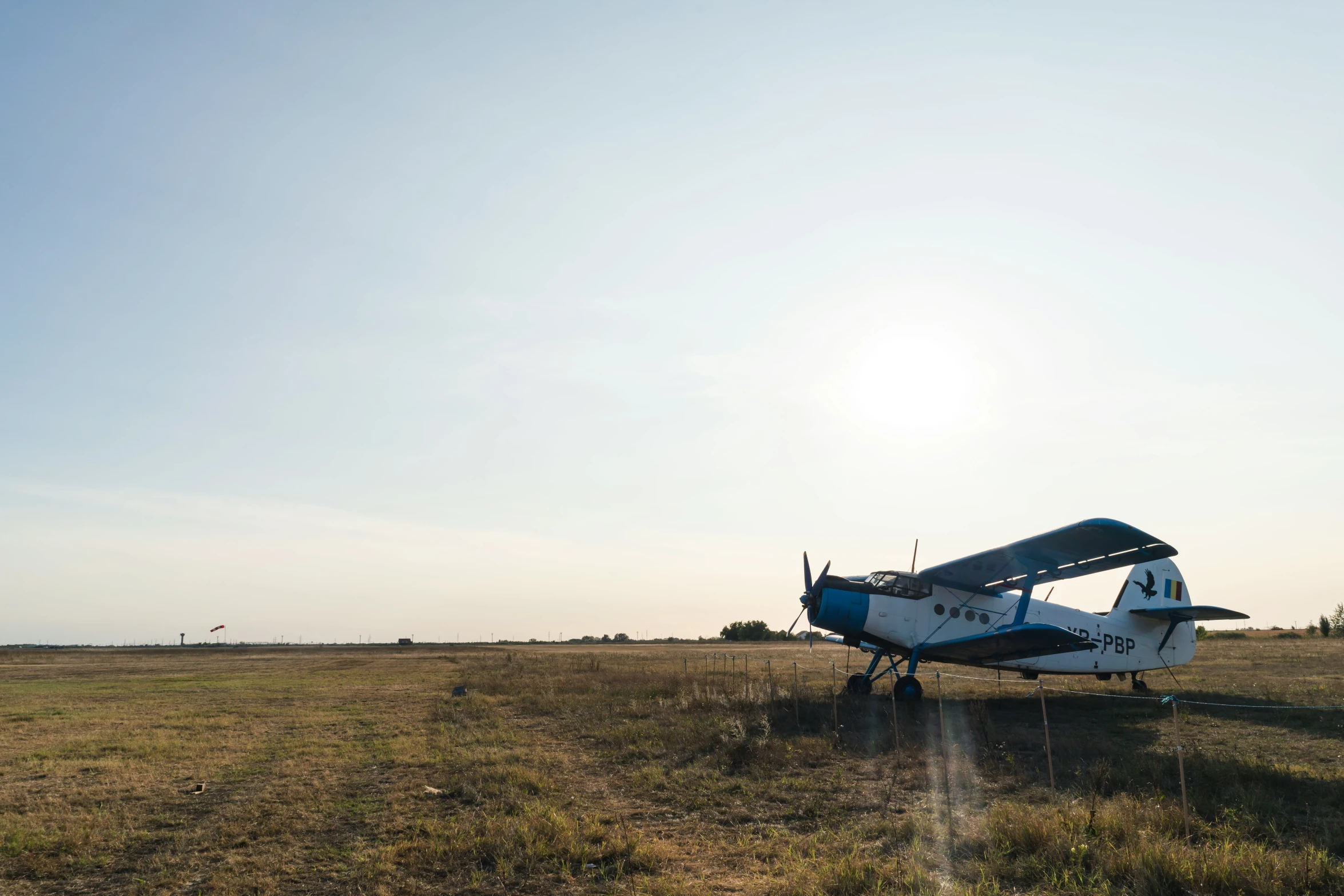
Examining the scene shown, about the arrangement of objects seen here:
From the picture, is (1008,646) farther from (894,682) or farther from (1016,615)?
(894,682)

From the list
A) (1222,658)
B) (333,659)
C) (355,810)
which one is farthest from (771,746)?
(333,659)

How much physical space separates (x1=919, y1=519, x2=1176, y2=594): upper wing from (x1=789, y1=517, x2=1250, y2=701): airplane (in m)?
0.04

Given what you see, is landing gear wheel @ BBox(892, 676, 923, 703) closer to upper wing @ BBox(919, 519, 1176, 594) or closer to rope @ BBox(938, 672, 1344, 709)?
rope @ BBox(938, 672, 1344, 709)

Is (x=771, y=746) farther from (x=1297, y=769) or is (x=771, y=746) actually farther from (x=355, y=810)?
(x=1297, y=769)

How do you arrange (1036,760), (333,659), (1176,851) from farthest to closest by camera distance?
(333,659) → (1036,760) → (1176,851)

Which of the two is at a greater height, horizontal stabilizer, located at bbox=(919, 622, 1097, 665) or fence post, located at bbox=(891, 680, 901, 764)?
horizontal stabilizer, located at bbox=(919, 622, 1097, 665)

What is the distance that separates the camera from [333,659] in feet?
214

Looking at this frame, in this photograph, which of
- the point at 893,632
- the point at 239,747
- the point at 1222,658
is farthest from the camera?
the point at 1222,658

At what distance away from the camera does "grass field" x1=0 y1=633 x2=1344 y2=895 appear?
7.54 m

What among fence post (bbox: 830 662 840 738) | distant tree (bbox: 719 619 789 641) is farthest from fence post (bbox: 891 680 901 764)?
distant tree (bbox: 719 619 789 641)

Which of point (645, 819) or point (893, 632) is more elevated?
point (893, 632)

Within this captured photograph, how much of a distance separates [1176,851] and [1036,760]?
622cm

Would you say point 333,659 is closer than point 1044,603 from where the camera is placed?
No

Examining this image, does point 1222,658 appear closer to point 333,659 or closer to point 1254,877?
point 1254,877
